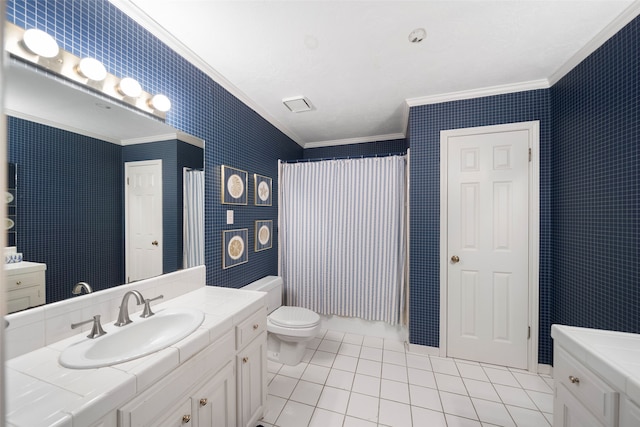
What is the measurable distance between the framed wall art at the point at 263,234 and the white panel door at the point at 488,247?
1810 mm

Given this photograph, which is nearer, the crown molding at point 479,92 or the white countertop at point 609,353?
the white countertop at point 609,353

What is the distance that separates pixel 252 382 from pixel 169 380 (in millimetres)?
649

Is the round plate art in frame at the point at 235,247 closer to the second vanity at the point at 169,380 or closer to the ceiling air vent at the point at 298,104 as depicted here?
the second vanity at the point at 169,380

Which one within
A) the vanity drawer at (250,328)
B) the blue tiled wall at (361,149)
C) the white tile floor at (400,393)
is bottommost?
the white tile floor at (400,393)

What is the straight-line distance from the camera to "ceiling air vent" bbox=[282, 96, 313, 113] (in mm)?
2225

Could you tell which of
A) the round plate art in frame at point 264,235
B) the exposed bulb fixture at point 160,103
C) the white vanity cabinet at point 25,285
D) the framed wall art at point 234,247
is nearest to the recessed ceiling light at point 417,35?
the exposed bulb fixture at point 160,103

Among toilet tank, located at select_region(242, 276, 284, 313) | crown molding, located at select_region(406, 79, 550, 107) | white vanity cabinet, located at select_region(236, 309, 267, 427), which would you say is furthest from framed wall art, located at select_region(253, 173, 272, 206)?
crown molding, located at select_region(406, 79, 550, 107)

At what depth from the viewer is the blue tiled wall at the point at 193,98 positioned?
3.49 ft

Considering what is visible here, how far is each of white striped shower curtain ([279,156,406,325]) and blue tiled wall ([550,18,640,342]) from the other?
1182 mm

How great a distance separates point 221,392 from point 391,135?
315 centimetres

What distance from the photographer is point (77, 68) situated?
3.58 ft

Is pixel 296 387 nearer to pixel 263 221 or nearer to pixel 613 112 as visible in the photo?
pixel 263 221

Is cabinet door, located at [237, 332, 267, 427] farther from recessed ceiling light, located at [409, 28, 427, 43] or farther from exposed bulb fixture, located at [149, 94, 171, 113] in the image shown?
recessed ceiling light, located at [409, 28, 427, 43]

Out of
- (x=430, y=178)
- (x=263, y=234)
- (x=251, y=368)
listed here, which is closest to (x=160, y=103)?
(x=263, y=234)
